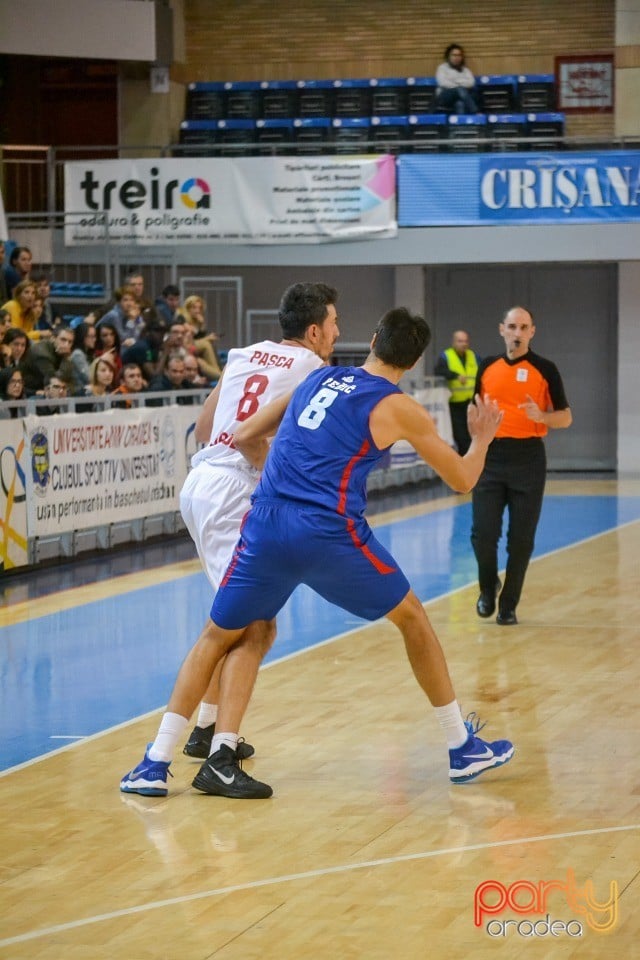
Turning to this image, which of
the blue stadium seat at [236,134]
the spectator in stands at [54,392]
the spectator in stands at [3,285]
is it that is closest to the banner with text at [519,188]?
the blue stadium seat at [236,134]

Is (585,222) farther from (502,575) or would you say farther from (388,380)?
(388,380)

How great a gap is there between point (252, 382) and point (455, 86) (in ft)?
64.1

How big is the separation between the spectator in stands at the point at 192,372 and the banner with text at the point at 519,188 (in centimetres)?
661

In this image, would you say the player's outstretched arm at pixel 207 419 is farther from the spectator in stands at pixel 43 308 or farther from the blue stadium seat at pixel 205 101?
the blue stadium seat at pixel 205 101

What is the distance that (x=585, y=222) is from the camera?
74.5 feet

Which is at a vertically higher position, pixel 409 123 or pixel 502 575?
pixel 409 123

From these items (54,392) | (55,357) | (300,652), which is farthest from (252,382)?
(55,357)

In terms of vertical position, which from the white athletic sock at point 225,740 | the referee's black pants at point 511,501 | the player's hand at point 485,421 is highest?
the player's hand at point 485,421

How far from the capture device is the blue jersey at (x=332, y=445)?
609 centimetres

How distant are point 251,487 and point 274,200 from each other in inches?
663

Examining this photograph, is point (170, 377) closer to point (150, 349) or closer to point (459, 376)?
point (150, 349)

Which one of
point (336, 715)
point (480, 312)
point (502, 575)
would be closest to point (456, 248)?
point (480, 312)

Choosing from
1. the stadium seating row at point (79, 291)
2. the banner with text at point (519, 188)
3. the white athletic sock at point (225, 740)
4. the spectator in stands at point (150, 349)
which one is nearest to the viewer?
the white athletic sock at point (225, 740)

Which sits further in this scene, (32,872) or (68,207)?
(68,207)
